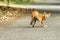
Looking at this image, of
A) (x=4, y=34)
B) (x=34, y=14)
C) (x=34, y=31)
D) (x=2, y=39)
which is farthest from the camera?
(x=34, y=14)

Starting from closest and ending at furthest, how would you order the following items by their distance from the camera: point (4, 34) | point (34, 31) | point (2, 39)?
point (2, 39), point (4, 34), point (34, 31)

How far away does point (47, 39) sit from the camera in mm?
11234

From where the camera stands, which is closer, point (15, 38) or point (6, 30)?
point (15, 38)

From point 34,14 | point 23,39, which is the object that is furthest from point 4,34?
point 34,14

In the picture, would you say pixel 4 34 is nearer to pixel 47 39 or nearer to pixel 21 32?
pixel 21 32

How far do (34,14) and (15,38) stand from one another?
331 centimetres

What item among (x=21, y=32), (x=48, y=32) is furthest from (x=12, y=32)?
(x=48, y=32)

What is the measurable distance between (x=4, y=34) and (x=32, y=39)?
1.64 meters

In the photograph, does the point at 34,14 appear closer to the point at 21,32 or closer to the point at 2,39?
the point at 21,32

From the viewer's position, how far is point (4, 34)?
12.4m

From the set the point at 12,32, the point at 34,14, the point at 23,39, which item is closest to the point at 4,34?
the point at 12,32

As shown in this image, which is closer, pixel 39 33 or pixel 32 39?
pixel 32 39

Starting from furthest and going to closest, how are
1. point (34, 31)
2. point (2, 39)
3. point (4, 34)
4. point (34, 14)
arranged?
point (34, 14)
point (34, 31)
point (4, 34)
point (2, 39)

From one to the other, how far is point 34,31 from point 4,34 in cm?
147
